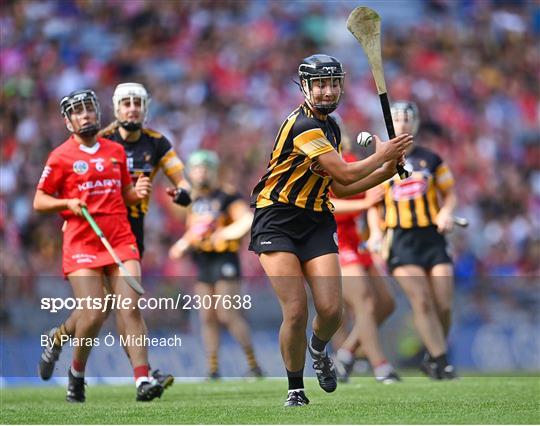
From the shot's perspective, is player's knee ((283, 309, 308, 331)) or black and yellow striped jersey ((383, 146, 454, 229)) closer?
player's knee ((283, 309, 308, 331))

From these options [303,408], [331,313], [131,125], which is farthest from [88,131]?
[303,408]

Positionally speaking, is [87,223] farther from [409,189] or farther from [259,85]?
[259,85]

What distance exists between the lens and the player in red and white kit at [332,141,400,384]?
37.6ft

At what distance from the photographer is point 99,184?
920 cm

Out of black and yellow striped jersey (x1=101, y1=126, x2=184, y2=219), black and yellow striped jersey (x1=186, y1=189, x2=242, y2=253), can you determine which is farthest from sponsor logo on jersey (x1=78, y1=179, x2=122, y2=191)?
black and yellow striped jersey (x1=186, y1=189, x2=242, y2=253)

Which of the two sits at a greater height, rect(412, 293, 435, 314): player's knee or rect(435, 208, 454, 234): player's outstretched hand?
rect(435, 208, 454, 234): player's outstretched hand

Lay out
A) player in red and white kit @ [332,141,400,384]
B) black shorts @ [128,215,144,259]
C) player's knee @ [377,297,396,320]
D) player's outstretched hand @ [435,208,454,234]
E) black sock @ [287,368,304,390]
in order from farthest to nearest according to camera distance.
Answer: player's knee @ [377,297,396,320], player in red and white kit @ [332,141,400,384], player's outstretched hand @ [435,208,454,234], black shorts @ [128,215,144,259], black sock @ [287,368,304,390]

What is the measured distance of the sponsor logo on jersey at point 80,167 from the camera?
9109mm

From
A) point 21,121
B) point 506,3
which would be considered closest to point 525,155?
point 506,3

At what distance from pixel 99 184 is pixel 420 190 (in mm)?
3589

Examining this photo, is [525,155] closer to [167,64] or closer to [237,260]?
[167,64]

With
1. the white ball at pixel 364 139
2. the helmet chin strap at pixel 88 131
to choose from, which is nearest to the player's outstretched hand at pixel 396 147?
the white ball at pixel 364 139

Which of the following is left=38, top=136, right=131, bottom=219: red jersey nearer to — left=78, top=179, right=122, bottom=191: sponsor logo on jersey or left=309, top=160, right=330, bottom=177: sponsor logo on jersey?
left=78, top=179, right=122, bottom=191: sponsor logo on jersey

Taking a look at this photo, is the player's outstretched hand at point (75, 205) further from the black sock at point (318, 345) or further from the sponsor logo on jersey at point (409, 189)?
the sponsor logo on jersey at point (409, 189)
